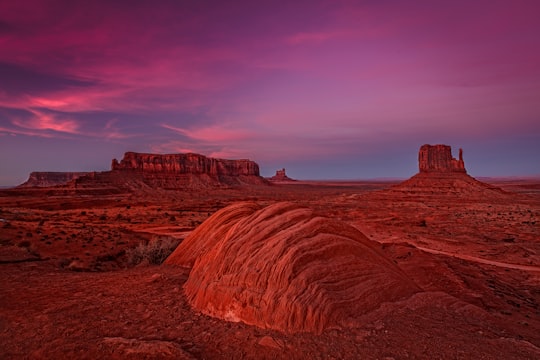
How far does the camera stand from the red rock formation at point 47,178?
125 m

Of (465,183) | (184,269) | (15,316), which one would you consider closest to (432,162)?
(465,183)

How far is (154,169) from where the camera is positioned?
110 m

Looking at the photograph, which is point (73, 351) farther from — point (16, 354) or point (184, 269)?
point (184, 269)

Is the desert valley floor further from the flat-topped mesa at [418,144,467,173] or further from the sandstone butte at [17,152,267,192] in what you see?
the sandstone butte at [17,152,267,192]

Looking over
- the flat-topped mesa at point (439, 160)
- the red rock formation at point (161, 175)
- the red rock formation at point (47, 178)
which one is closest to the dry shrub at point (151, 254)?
the red rock formation at point (161, 175)

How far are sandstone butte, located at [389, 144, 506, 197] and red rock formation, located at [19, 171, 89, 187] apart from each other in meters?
126

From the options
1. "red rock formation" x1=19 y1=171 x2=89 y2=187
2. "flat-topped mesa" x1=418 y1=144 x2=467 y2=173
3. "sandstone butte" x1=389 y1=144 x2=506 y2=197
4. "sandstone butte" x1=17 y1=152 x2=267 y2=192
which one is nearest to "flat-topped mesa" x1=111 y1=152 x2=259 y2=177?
"sandstone butte" x1=17 y1=152 x2=267 y2=192

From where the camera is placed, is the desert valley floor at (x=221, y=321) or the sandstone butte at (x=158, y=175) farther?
the sandstone butte at (x=158, y=175)

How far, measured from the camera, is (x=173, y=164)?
375 ft

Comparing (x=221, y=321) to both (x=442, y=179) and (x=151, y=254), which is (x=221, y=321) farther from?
(x=442, y=179)

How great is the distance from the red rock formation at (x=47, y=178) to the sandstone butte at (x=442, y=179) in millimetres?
126271

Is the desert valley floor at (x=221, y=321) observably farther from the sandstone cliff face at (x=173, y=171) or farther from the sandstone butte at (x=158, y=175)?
the sandstone cliff face at (x=173, y=171)

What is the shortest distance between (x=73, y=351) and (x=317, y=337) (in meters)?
4.42

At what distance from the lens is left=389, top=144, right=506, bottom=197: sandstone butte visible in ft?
214
